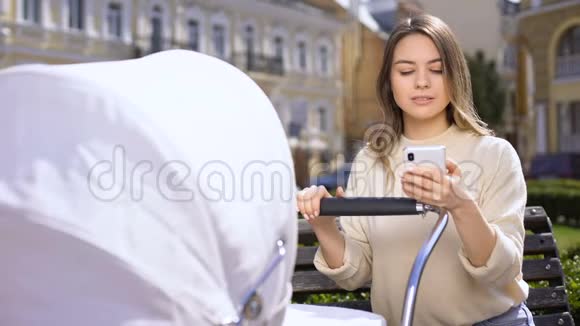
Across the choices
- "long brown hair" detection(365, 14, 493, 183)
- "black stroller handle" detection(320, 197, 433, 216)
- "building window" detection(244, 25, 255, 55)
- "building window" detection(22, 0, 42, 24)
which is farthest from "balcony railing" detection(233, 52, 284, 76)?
"black stroller handle" detection(320, 197, 433, 216)

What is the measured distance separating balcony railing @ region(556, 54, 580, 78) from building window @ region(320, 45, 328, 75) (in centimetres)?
962

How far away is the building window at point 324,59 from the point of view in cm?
3516

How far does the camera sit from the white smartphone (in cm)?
177

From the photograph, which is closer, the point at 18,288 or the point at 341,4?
the point at 18,288

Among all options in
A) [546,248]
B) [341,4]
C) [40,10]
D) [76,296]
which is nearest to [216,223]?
[76,296]

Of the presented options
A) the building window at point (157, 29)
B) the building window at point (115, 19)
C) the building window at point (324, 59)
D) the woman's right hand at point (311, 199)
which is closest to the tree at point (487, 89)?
the building window at point (324, 59)

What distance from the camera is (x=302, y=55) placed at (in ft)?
114

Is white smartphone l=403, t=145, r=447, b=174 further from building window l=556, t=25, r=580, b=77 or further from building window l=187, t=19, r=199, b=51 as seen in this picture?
building window l=556, t=25, r=580, b=77

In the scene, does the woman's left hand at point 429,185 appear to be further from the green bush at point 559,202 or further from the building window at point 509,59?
the building window at point 509,59

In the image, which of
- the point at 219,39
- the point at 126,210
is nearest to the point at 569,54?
the point at 219,39

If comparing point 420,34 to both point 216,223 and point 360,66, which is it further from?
point 360,66

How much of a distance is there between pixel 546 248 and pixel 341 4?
3438 centimetres

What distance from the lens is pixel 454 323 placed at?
227 cm

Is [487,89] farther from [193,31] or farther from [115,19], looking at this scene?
[115,19]
